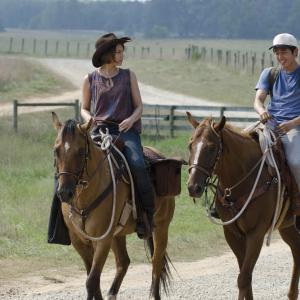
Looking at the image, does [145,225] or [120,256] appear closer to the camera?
[145,225]

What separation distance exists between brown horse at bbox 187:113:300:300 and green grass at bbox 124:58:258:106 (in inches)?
1313

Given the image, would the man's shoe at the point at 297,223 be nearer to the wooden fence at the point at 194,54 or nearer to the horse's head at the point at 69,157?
the horse's head at the point at 69,157

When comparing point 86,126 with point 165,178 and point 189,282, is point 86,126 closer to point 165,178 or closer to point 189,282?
point 165,178

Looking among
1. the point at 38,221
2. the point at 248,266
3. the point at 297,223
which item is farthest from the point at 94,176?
the point at 38,221

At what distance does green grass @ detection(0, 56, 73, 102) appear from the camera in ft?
156

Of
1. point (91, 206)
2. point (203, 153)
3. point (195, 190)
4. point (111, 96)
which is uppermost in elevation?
point (111, 96)

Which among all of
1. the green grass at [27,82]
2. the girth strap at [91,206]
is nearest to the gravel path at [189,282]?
the girth strap at [91,206]

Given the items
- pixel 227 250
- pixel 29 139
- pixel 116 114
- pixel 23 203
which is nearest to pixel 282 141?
pixel 116 114

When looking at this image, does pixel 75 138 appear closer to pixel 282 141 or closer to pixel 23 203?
pixel 282 141

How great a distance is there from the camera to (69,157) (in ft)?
30.0

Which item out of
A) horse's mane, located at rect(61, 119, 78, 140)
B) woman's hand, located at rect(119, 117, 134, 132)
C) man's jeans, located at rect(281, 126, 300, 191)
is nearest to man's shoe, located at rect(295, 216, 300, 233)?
man's jeans, located at rect(281, 126, 300, 191)

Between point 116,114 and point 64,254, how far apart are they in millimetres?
4103

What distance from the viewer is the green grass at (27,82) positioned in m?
47.4

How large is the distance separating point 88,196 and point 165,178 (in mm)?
1341
